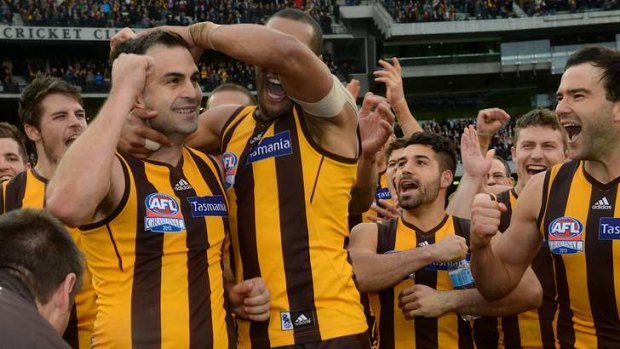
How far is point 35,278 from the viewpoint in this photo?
7.88 feet

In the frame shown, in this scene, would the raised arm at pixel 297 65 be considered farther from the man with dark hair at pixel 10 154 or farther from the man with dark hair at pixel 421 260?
the man with dark hair at pixel 10 154

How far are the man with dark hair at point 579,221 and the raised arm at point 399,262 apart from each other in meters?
0.19

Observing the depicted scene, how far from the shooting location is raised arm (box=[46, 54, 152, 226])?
2760 mm

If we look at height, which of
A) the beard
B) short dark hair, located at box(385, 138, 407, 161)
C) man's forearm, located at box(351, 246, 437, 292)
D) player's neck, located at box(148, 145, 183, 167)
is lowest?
man's forearm, located at box(351, 246, 437, 292)

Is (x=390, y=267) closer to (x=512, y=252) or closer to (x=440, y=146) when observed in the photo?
(x=512, y=252)

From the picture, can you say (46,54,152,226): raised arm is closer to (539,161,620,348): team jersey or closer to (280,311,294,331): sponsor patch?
(280,311,294,331): sponsor patch

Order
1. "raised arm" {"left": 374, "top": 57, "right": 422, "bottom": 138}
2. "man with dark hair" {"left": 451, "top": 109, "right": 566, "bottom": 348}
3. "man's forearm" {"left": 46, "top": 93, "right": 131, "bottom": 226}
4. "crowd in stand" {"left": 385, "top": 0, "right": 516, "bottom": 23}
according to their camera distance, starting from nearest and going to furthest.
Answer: "man's forearm" {"left": 46, "top": 93, "right": 131, "bottom": 226}
"man with dark hair" {"left": 451, "top": 109, "right": 566, "bottom": 348}
"raised arm" {"left": 374, "top": 57, "right": 422, "bottom": 138}
"crowd in stand" {"left": 385, "top": 0, "right": 516, "bottom": 23}

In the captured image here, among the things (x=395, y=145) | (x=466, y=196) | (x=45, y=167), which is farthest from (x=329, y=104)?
(x=395, y=145)

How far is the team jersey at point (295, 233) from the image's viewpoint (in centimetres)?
338

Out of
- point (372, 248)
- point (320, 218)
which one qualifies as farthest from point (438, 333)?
point (320, 218)

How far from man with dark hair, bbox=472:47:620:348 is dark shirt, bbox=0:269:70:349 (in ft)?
7.37

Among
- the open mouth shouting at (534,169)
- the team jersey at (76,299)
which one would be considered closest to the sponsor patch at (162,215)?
the team jersey at (76,299)

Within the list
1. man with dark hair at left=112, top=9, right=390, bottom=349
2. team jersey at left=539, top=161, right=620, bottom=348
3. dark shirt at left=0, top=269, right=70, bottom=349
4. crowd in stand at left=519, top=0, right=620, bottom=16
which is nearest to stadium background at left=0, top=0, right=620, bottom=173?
crowd in stand at left=519, top=0, right=620, bottom=16

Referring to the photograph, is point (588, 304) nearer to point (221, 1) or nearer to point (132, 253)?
point (132, 253)
